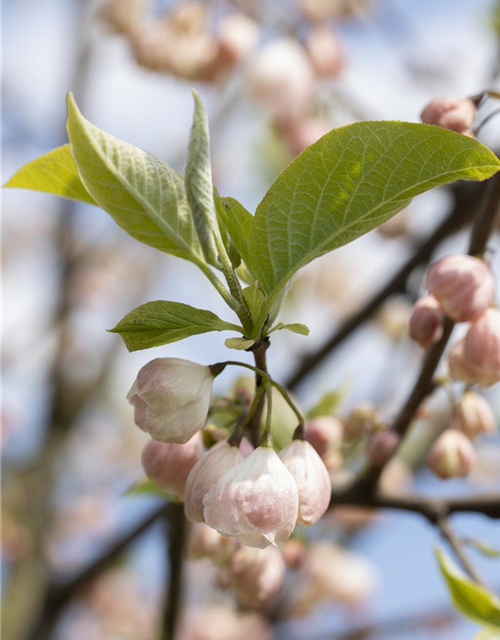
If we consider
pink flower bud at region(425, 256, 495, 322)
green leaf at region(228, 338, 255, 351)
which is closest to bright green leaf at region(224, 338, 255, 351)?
green leaf at region(228, 338, 255, 351)

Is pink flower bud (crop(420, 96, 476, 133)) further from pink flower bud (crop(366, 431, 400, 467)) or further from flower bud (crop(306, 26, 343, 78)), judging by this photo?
flower bud (crop(306, 26, 343, 78))

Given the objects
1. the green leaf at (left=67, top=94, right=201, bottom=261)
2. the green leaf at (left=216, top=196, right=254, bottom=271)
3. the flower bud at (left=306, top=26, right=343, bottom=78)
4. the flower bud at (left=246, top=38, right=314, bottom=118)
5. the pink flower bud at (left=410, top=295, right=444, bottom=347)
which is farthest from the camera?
the flower bud at (left=306, top=26, right=343, bottom=78)

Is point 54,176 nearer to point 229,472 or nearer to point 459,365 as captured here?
point 229,472

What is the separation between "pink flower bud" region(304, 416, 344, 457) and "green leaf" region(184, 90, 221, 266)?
47cm

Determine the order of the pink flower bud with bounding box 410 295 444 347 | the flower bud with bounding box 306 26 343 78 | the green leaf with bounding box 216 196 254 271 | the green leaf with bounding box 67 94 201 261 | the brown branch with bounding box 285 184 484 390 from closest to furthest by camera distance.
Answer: the green leaf with bounding box 67 94 201 261
the green leaf with bounding box 216 196 254 271
the pink flower bud with bounding box 410 295 444 347
the brown branch with bounding box 285 184 484 390
the flower bud with bounding box 306 26 343 78

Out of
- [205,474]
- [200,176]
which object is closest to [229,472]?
[205,474]

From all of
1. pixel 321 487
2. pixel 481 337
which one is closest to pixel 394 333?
pixel 481 337

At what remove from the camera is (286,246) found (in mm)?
626

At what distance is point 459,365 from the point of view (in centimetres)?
85

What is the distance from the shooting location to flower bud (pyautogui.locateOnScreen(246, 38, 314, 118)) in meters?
1.84

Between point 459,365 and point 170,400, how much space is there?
383 millimetres

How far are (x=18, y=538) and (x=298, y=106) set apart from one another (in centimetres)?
280

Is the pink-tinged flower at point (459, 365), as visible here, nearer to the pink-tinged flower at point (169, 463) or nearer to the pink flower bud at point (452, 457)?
the pink flower bud at point (452, 457)

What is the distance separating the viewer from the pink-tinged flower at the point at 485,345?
2.56 feet
